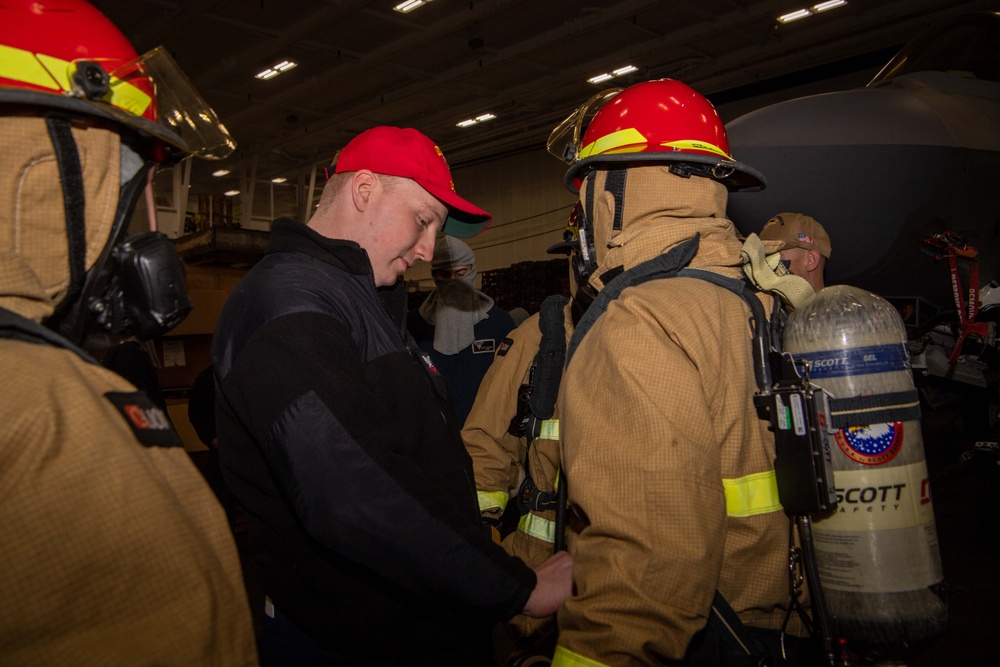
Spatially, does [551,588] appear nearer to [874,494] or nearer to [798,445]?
[798,445]

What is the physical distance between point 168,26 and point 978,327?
11.0m

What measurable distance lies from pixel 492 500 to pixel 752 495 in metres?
1.13

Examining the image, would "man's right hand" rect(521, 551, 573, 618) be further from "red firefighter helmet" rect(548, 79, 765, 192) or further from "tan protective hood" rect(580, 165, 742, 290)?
"red firefighter helmet" rect(548, 79, 765, 192)

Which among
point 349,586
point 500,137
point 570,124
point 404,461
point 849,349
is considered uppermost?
point 500,137

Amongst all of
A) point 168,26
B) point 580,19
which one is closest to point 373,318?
point 580,19

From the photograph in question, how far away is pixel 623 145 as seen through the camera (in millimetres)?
1821

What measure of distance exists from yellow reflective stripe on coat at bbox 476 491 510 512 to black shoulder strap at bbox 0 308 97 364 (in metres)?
1.68

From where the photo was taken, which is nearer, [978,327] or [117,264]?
[117,264]

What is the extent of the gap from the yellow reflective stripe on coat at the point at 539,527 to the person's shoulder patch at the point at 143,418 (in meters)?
1.36

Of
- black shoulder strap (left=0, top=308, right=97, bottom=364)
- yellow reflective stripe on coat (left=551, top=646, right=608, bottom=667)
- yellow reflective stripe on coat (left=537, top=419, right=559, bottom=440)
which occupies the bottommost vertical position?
yellow reflective stripe on coat (left=551, top=646, right=608, bottom=667)

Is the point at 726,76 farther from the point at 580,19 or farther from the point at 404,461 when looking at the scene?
the point at 404,461

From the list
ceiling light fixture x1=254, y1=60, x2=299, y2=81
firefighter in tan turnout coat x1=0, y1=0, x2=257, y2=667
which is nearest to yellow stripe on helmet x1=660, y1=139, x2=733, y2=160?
firefighter in tan turnout coat x1=0, y1=0, x2=257, y2=667

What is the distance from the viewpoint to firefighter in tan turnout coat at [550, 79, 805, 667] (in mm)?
1232

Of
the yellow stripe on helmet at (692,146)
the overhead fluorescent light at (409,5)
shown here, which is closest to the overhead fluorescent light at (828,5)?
the overhead fluorescent light at (409,5)
